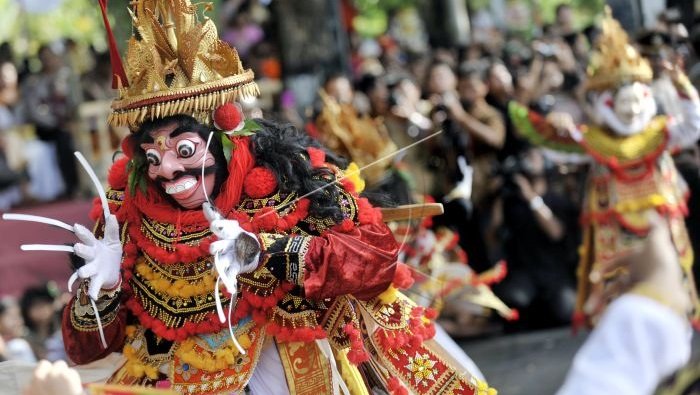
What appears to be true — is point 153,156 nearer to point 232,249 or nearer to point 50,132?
point 232,249

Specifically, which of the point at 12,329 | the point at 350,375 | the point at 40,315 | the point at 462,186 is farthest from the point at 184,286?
the point at 462,186

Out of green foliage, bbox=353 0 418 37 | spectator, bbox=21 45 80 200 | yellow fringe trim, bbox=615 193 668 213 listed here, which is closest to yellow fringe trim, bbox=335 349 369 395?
yellow fringe trim, bbox=615 193 668 213

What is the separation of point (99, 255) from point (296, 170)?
738mm

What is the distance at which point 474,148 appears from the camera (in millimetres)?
8969

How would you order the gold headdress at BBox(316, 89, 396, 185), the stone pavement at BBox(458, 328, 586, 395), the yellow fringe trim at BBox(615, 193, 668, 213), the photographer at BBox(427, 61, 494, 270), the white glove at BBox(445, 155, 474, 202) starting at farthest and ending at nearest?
the photographer at BBox(427, 61, 494, 270)
the white glove at BBox(445, 155, 474, 202)
the stone pavement at BBox(458, 328, 586, 395)
the yellow fringe trim at BBox(615, 193, 668, 213)
the gold headdress at BBox(316, 89, 396, 185)

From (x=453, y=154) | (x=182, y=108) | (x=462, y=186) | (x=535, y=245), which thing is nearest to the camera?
(x=182, y=108)

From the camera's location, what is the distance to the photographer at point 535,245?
344 inches

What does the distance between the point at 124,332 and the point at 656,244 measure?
101 inches

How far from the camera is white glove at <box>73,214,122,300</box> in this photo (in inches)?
154

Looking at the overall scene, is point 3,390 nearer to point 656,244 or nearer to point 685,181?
point 656,244

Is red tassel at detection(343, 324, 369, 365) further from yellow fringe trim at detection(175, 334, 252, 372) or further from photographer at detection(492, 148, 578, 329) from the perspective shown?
photographer at detection(492, 148, 578, 329)

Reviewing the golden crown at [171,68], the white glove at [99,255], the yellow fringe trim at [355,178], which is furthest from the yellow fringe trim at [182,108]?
the yellow fringe trim at [355,178]

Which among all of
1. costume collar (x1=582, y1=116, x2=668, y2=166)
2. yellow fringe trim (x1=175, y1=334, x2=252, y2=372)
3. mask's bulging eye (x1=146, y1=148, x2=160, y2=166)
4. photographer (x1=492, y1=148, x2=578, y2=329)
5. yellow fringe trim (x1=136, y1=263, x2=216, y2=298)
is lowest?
photographer (x1=492, y1=148, x2=578, y2=329)

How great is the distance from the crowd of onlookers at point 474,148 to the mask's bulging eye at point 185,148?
9.19 ft
